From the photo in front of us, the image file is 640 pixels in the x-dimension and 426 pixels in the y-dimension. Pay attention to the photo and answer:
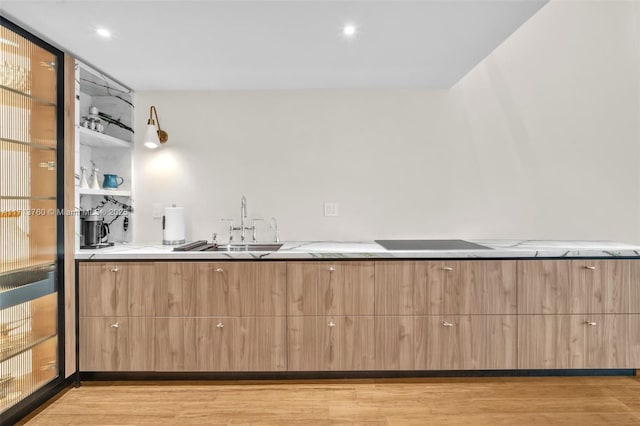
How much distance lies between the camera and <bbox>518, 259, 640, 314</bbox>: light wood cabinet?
2.35 meters

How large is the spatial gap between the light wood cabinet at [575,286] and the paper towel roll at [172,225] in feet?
7.62

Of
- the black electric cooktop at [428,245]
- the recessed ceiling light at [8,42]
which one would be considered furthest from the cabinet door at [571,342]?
the recessed ceiling light at [8,42]

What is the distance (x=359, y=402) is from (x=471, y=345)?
781 mm

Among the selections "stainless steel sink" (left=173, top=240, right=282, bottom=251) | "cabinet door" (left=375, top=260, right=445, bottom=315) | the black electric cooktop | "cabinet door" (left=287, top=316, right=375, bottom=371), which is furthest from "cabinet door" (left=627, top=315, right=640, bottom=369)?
"stainless steel sink" (left=173, top=240, right=282, bottom=251)

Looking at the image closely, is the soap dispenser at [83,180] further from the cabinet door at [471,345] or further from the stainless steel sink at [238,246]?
the cabinet door at [471,345]

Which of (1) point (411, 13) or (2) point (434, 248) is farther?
(2) point (434, 248)

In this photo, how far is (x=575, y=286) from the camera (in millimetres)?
2352

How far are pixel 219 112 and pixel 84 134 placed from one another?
3.11 ft

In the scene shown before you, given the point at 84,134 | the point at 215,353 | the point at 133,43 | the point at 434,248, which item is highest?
the point at 133,43

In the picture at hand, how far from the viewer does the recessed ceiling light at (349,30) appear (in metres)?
1.99

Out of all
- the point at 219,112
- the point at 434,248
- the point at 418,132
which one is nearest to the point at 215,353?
the point at 434,248

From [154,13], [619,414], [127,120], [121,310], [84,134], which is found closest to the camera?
[154,13]

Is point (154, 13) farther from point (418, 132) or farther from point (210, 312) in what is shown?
point (418, 132)

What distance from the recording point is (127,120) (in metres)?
2.99
